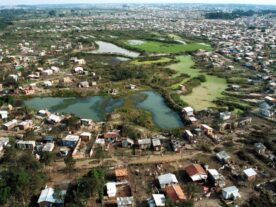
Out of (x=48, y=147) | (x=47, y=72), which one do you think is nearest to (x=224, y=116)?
(x=48, y=147)

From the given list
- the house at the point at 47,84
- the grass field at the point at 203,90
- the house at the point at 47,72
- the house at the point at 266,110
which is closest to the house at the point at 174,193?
the grass field at the point at 203,90

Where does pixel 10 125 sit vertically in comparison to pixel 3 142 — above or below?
below

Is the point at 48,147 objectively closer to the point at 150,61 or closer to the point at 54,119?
the point at 54,119

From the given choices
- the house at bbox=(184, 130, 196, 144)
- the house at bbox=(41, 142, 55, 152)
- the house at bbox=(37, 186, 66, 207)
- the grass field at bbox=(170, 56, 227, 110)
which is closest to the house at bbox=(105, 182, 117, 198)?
the house at bbox=(37, 186, 66, 207)

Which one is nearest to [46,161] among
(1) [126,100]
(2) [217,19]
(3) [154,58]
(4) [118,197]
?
(4) [118,197]

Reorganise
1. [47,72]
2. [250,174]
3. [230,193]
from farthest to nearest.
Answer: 1. [47,72]
2. [250,174]
3. [230,193]

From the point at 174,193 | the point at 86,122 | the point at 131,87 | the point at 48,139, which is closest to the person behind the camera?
the point at 174,193
